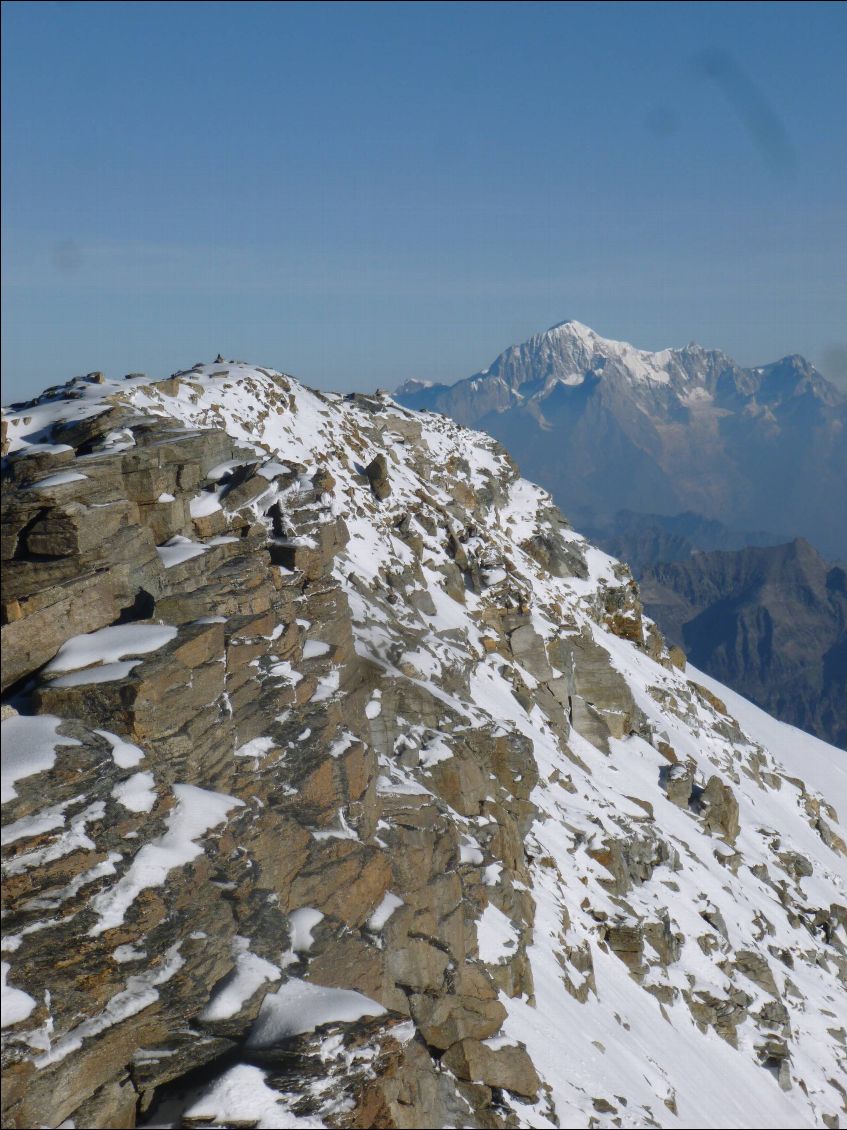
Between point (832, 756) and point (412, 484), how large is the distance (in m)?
66.9

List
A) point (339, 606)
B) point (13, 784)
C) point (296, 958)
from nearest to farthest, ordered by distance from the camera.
Result: 1. point (13, 784)
2. point (296, 958)
3. point (339, 606)

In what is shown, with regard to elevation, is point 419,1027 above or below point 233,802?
below

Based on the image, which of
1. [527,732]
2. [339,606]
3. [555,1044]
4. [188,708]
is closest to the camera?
[188,708]

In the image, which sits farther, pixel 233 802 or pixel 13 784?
pixel 233 802

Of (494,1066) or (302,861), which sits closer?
(302,861)

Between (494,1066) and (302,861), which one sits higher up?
(302,861)

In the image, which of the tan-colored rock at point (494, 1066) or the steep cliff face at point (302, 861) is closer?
the steep cliff face at point (302, 861)

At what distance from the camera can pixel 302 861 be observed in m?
19.1

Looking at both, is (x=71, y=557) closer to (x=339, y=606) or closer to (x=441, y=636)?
(x=339, y=606)

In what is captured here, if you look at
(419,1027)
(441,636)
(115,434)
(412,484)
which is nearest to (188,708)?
(419,1027)

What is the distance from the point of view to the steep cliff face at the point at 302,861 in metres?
14.8

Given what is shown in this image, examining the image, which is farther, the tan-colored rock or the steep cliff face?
the tan-colored rock

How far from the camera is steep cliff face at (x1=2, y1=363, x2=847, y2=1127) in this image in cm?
1477

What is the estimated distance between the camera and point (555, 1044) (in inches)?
968
